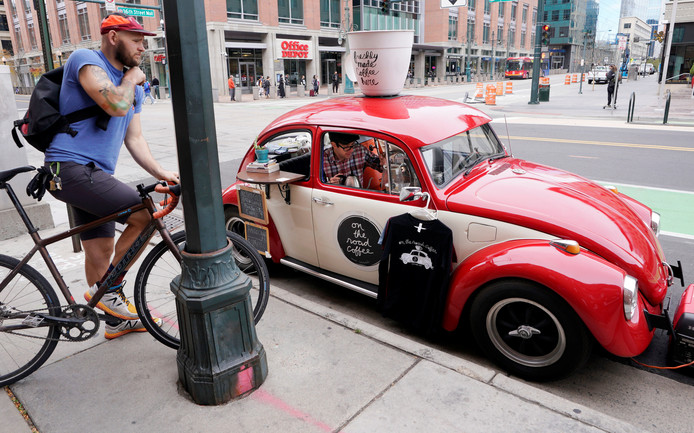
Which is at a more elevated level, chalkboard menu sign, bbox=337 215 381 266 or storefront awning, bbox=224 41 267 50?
storefront awning, bbox=224 41 267 50

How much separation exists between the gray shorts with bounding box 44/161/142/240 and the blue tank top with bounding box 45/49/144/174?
0.21 ft

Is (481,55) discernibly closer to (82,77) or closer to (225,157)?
(225,157)

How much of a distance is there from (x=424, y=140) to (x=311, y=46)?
4365cm

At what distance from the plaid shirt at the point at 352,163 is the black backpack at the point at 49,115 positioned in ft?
5.80

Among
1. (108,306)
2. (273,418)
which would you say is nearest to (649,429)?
(273,418)

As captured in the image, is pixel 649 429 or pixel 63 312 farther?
pixel 63 312

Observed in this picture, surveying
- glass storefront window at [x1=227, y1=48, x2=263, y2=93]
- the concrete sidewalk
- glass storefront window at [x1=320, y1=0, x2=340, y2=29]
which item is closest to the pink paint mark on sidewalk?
the concrete sidewalk

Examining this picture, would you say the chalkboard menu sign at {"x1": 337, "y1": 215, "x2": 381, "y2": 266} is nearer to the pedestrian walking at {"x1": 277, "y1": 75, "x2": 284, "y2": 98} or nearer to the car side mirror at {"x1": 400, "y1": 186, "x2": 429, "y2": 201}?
the car side mirror at {"x1": 400, "y1": 186, "x2": 429, "y2": 201}

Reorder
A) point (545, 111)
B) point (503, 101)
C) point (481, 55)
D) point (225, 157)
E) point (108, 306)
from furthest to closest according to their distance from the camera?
point (481, 55), point (503, 101), point (545, 111), point (225, 157), point (108, 306)

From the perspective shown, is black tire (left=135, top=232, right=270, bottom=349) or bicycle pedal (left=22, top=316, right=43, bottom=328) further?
black tire (left=135, top=232, right=270, bottom=349)

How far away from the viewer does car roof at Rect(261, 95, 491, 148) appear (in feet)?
12.0

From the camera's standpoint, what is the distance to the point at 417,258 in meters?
3.35

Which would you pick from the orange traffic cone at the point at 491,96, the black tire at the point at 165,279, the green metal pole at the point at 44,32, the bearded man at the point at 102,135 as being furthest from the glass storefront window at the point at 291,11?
the black tire at the point at 165,279

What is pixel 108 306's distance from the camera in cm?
337
